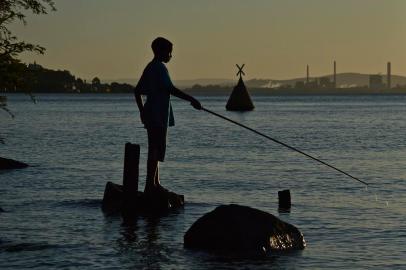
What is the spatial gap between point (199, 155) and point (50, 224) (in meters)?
23.4

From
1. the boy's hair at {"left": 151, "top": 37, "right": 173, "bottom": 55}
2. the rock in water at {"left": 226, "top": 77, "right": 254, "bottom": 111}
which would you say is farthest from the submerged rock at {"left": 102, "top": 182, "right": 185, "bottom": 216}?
the rock in water at {"left": 226, "top": 77, "right": 254, "bottom": 111}

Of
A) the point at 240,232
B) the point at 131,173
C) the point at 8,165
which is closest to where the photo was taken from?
the point at 240,232

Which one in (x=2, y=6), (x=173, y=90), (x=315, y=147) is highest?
(x=2, y=6)

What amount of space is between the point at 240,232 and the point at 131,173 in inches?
180

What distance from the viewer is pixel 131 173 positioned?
19266 millimetres

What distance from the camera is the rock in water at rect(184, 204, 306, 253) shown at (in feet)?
49.6

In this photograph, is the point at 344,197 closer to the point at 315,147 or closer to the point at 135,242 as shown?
the point at 135,242

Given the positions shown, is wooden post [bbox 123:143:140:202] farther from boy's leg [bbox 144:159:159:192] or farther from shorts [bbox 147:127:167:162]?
shorts [bbox 147:127:167:162]

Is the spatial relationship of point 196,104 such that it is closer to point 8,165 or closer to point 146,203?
point 146,203

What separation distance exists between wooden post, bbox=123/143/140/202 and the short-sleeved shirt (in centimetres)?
118

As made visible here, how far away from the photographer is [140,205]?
63.9 ft

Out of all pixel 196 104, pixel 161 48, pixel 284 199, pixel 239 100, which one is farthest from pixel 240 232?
pixel 239 100

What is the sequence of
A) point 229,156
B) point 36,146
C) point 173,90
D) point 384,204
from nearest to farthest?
point 173,90
point 384,204
point 229,156
point 36,146

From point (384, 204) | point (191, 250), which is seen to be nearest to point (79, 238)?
point (191, 250)
